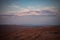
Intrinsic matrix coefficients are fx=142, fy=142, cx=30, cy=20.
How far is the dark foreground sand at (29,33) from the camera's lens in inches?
94.2

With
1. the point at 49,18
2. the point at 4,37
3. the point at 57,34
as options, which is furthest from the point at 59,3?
the point at 4,37

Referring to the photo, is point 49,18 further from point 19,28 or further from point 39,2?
point 19,28

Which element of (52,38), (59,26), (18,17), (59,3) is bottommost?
(52,38)

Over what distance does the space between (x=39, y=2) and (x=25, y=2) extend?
244 millimetres

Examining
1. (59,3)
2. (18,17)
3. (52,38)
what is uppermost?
(59,3)

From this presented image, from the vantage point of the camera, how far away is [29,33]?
243cm

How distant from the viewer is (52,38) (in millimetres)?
2379

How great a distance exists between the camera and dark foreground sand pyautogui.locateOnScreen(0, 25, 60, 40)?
7.85ft

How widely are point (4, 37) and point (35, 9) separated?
71 cm

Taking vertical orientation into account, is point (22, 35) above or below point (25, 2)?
below

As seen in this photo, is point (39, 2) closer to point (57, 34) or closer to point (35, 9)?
point (35, 9)

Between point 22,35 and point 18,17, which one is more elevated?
point 18,17

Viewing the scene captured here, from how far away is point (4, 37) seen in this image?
2400 millimetres

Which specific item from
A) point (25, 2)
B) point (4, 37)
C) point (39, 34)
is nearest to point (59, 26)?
point (39, 34)
